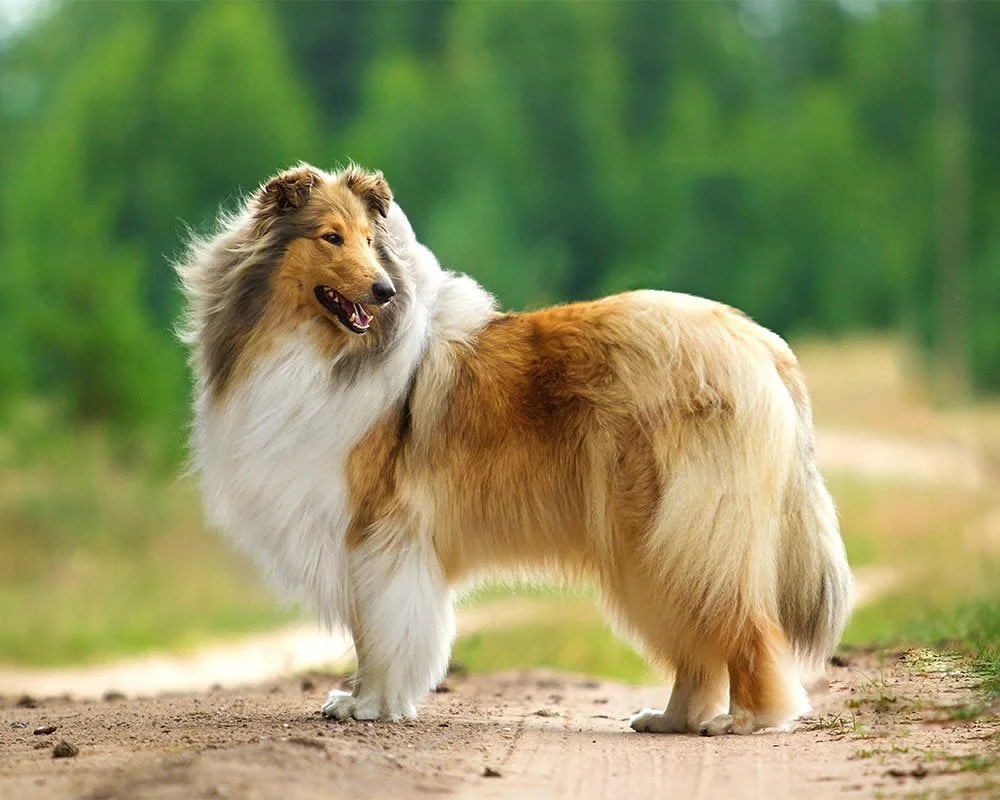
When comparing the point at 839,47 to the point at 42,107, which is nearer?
the point at 42,107

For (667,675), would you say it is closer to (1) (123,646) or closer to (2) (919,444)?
(1) (123,646)

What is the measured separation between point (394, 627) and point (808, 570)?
177 centimetres

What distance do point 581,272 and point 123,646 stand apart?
21.8 metres

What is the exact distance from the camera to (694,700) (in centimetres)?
655

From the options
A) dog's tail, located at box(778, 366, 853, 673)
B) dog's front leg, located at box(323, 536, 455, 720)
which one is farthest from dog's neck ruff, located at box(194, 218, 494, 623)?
dog's tail, located at box(778, 366, 853, 673)

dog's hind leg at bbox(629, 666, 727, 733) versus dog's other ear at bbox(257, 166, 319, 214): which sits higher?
dog's other ear at bbox(257, 166, 319, 214)

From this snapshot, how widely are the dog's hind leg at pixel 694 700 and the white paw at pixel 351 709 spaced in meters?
1.28

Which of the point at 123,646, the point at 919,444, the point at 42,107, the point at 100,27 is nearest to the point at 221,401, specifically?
the point at 123,646

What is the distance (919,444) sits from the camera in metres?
25.1

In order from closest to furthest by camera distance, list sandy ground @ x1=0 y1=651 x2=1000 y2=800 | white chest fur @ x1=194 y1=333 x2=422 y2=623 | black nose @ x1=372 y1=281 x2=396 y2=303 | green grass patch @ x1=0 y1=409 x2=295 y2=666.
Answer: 1. sandy ground @ x1=0 y1=651 x2=1000 y2=800
2. black nose @ x1=372 y1=281 x2=396 y2=303
3. white chest fur @ x1=194 y1=333 x2=422 y2=623
4. green grass patch @ x1=0 y1=409 x2=295 y2=666

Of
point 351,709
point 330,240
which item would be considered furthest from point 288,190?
point 351,709

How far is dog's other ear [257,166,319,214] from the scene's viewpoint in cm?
664

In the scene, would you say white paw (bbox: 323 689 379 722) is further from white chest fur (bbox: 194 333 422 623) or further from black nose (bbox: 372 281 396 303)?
black nose (bbox: 372 281 396 303)

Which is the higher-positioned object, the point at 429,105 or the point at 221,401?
the point at 429,105
